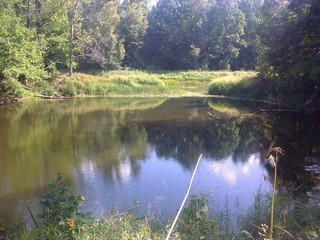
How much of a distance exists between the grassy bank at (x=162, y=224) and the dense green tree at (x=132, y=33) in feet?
120

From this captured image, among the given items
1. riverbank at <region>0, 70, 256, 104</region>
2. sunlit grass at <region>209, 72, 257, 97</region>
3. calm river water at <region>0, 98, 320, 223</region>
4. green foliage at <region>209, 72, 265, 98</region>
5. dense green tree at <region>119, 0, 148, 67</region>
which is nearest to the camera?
calm river water at <region>0, 98, 320, 223</region>

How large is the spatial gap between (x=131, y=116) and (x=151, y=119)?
1252mm

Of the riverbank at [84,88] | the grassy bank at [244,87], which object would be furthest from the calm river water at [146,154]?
the grassy bank at [244,87]

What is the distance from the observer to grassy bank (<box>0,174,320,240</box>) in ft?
14.9

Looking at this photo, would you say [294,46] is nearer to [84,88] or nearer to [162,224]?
[162,224]

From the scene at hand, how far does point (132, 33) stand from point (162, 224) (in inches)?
1485

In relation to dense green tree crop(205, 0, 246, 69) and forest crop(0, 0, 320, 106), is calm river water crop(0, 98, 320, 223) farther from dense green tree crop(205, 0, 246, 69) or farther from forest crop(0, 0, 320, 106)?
dense green tree crop(205, 0, 246, 69)

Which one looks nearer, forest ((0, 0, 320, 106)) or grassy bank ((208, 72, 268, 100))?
forest ((0, 0, 320, 106))

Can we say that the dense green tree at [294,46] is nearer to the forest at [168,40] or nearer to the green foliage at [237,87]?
the forest at [168,40]

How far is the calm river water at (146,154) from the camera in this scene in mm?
7621

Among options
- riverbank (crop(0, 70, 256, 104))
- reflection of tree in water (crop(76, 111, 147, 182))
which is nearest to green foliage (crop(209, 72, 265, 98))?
riverbank (crop(0, 70, 256, 104))

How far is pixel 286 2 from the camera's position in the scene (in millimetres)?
16500

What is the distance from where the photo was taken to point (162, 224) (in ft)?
18.0

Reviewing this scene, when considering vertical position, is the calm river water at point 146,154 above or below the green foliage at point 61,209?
below
